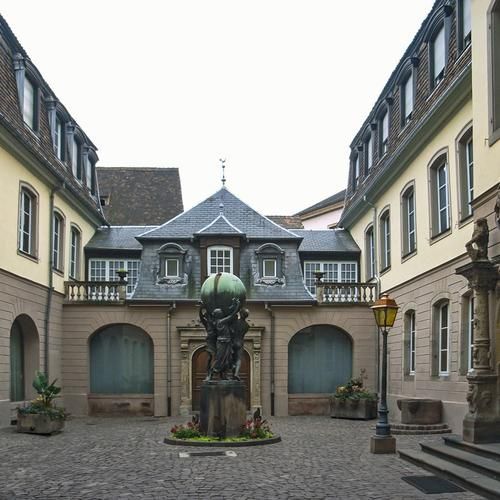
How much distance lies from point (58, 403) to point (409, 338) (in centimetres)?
1180

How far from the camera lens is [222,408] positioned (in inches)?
683

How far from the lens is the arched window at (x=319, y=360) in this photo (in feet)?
95.0

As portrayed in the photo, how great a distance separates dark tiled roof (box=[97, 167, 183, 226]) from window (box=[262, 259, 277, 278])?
473 inches

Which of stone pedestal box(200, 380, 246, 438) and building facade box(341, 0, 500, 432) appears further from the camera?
stone pedestal box(200, 380, 246, 438)

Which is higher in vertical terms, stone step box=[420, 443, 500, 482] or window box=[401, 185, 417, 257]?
window box=[401, 185, 417, 257]

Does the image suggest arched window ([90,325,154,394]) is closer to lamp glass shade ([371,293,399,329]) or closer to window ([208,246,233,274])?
window ([208,246,233,274])

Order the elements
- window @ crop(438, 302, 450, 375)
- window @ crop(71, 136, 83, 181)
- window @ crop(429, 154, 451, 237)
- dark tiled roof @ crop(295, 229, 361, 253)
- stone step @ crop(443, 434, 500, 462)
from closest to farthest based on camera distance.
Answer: stone step @ crop(443, 434, 500, 462)
window @ crop(438, 302, 450, 375)
window @ crop(429, 154, 451, 237)
window @ crop(71, 136, 83, 181)
dark tiled roof @ crop(295, 229, 361, 253)

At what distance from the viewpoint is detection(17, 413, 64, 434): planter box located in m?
19.9

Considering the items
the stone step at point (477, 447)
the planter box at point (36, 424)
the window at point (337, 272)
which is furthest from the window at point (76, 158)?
the stone step at point (477, 447)

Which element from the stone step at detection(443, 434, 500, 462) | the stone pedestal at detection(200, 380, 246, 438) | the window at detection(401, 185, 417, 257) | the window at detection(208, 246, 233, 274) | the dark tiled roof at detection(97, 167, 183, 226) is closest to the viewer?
the stone step at detection(443, 434, 500, 462)

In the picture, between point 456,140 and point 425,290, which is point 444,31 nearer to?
point 456,140

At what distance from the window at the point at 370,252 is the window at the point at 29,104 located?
12.1 meters

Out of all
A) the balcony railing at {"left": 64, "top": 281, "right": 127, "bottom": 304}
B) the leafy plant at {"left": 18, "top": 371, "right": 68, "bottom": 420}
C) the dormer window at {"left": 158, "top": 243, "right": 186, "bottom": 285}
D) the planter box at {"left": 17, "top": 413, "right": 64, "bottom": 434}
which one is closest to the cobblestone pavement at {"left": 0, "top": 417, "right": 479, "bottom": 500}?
the planter box at {"left": 17, "top": 413, "right": 64, "bottom": 434}

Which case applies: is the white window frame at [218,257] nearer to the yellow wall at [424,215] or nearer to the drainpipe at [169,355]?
the drainpipe at [169,355]
